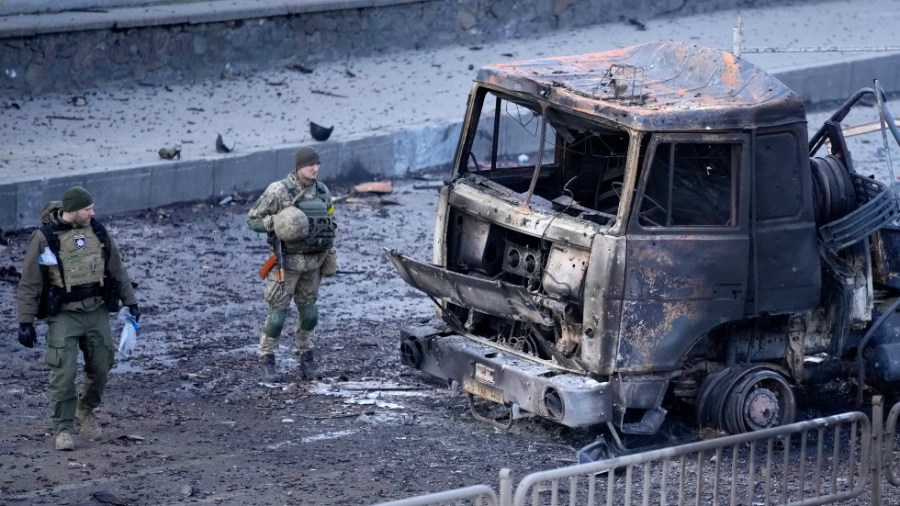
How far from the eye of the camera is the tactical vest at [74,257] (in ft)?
27.9

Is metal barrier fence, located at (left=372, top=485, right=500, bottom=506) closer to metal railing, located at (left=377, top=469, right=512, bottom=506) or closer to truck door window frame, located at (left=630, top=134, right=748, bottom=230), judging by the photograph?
metal railing, located at (left=377, top=469, right=512, bottom=506)

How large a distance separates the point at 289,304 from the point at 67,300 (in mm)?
1937

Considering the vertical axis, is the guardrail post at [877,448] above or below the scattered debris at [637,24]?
below

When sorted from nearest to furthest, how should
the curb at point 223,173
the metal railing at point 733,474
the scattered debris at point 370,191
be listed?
the metal railing at point 733,474
the curb at point 223,173
the scattered debris at point 370,191

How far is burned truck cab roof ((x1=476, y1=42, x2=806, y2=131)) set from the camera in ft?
27.9

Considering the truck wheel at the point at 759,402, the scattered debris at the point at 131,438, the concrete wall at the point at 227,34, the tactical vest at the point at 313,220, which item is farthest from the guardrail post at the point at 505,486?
the concrete wall at the point at 227,34

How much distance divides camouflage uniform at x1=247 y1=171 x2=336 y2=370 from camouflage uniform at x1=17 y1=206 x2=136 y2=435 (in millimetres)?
1414

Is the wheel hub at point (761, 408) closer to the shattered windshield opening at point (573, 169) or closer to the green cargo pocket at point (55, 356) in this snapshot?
the shattered windshield opening at point (573, 169)

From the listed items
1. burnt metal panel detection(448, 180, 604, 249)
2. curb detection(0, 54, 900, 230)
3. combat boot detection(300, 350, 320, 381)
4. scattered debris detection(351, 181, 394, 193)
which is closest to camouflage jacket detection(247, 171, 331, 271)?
combat boot detection(300, 350, 320, 381)

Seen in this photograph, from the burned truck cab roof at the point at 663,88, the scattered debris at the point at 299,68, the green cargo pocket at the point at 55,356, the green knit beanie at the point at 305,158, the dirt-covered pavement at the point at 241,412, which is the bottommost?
the dirt-covered pavement at the point at 241,412

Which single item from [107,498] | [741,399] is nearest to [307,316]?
[107,498]

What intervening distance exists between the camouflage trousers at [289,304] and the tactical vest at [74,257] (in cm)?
158

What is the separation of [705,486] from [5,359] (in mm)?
4858

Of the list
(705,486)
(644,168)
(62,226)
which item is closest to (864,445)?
(705,486)
